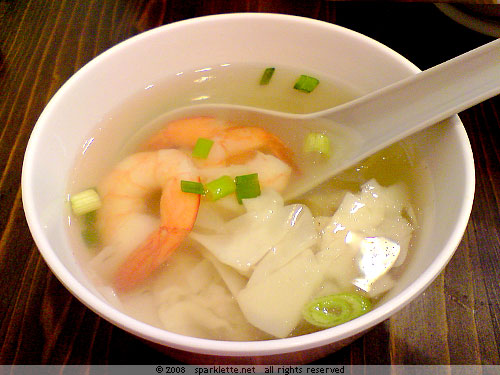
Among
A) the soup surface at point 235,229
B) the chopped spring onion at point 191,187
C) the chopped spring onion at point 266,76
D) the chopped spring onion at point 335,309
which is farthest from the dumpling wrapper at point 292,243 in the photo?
the chopped spring onion at point 266,76

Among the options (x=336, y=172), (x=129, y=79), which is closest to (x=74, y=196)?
(x=129, y=79)

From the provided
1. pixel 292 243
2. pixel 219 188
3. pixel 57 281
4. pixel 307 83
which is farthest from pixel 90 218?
pixel 307 83

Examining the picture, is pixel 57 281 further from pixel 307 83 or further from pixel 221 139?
pixel 307 83

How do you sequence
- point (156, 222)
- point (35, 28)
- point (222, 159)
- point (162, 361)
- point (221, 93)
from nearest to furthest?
1. point (162, 361)
2. point (156, 222)
3. point (222, 159)
4. point (221, 93)
5. point (35, 28)

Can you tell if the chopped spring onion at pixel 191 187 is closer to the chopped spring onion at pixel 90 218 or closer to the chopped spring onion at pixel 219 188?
the chopped spring onion at pixel 219 188

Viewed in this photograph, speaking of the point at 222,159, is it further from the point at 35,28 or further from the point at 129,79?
the point at 35,28

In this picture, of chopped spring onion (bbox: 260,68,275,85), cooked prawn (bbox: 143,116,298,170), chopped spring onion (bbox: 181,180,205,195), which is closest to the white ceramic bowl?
chopped spring onion (bbox: 260,68,275,85)
